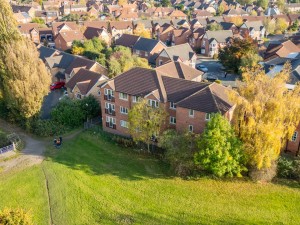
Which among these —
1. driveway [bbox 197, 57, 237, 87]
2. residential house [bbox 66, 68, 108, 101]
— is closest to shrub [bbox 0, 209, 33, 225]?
residential house [bbox 66, 68, 108, 101]

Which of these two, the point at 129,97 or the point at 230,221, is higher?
the point at 129,97

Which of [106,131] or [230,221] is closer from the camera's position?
[230,221]

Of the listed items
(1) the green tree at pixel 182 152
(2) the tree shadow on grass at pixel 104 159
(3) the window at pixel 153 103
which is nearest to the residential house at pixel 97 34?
(2) the tree shadow on grass at pixel 104 159

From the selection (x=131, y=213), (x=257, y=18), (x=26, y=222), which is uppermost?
(x=257, y=18)

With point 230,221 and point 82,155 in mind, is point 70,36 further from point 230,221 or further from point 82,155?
point 230,221

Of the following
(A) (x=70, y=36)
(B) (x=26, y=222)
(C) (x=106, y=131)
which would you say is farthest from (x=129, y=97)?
(A) (x=70, y=36)

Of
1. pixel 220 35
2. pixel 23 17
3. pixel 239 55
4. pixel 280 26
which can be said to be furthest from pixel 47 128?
pixel 280 26

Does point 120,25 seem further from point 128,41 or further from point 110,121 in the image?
point 110,121

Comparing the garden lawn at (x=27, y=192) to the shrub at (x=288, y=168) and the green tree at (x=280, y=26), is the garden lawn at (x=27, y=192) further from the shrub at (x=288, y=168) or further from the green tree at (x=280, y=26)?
the green tree at (x=280, y=26)
